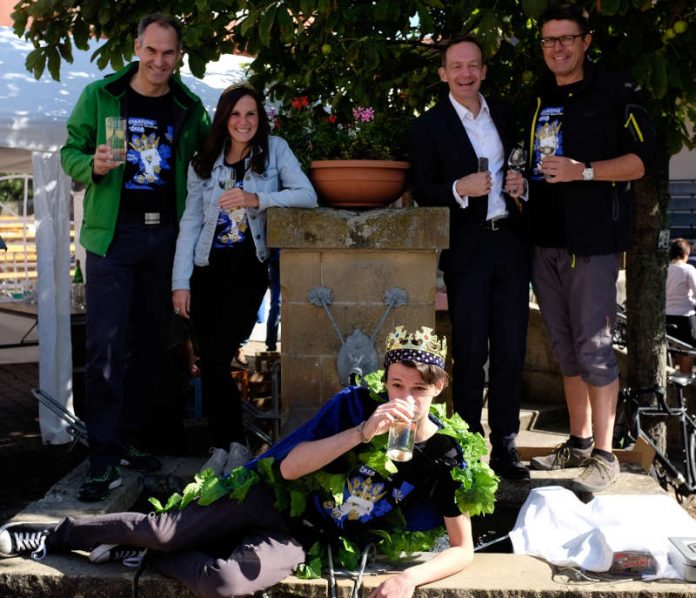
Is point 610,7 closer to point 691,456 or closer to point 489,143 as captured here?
point 489,143

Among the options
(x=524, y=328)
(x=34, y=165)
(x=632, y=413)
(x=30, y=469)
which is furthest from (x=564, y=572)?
(x=34, y=165)

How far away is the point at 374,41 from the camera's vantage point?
16.9 feet

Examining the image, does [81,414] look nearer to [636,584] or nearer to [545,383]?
[545,383]

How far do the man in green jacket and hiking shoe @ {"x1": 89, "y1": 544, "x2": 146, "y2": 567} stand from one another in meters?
0.61

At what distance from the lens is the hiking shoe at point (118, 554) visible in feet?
12.4

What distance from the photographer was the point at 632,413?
234 inches

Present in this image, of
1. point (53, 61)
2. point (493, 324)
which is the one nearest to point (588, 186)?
point (493, 324)

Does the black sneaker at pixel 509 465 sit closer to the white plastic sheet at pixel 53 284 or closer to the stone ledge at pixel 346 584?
the stone ledge at pixel 346 584

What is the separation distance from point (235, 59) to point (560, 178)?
4.81m

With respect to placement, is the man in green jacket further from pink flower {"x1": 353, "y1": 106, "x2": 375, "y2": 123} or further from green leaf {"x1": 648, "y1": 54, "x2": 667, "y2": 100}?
green leaf {"x1": 648, "y1": 54, "x2": 667, "y2": 100}

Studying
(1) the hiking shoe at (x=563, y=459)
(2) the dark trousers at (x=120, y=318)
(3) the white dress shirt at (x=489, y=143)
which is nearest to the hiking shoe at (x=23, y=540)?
(2) the dark trousers at (x=120, y=318)

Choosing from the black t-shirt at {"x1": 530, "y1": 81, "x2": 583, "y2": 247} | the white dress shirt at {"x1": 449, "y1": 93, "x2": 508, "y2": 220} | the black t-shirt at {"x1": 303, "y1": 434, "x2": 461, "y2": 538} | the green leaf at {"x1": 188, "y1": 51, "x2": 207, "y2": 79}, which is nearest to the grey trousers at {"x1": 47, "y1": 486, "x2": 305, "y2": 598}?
the black t-shirt at {"x1": 303, "y1": 434, "x2": 461, "y2": 538}

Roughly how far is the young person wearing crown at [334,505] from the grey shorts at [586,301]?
3.44 ft

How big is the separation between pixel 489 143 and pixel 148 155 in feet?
5.13
